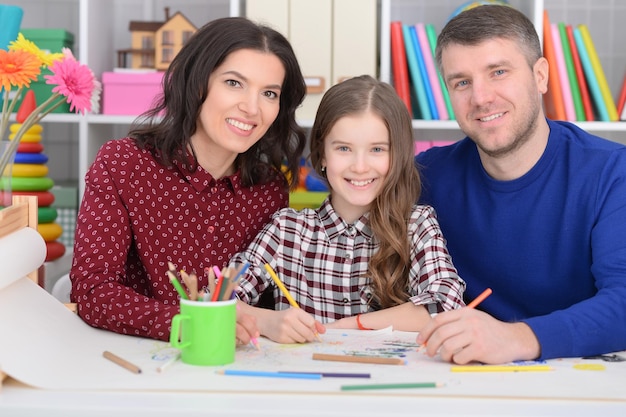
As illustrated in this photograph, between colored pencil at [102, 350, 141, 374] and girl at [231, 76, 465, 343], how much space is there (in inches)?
16.3

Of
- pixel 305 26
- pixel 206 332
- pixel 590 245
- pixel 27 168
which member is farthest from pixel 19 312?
pixel 305 26

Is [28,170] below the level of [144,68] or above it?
below

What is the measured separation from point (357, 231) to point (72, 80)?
2.09ft

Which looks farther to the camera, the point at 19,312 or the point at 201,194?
the point at 201,194

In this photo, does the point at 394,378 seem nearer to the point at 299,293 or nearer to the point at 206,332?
the point at 206,332

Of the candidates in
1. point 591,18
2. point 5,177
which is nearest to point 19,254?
point 5,177

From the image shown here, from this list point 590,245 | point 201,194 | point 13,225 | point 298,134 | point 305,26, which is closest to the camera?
point 13,225

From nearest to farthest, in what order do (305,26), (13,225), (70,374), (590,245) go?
(70,374)
(13,225)
(590,245)
(305,26)

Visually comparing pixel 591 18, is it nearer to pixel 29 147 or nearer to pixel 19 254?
pixel 29 147

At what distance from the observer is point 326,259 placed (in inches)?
64.1

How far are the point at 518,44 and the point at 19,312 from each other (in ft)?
3.55

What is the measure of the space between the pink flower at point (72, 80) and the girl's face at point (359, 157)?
0.50 metres

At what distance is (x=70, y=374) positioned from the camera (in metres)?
1.06

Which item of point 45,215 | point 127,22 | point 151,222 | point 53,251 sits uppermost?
point 127,22
